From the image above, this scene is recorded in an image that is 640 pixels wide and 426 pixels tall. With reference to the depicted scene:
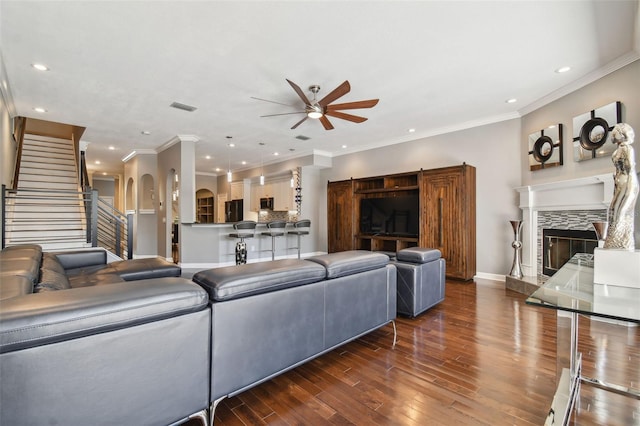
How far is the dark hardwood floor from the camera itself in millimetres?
1582

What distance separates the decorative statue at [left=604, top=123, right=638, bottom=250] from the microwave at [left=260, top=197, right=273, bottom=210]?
27.9ft

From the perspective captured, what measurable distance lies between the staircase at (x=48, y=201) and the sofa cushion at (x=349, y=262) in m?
4.35

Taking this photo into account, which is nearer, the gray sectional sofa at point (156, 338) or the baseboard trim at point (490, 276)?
the gray sectional sofa at point (156, 338)

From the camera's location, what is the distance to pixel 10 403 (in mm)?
869

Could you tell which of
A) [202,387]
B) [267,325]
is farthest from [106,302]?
[267,325]

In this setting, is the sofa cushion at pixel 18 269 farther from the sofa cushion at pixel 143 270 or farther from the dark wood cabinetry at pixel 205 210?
the dark wood cabinetry at pixel 205 210

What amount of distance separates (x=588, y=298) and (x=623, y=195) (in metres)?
0.92

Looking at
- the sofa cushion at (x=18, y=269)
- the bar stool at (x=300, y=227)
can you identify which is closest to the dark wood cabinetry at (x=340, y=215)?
the bar stool at (x=300, y=227)

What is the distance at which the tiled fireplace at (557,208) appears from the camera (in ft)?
11.6

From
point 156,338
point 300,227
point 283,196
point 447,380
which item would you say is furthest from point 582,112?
point 283,196

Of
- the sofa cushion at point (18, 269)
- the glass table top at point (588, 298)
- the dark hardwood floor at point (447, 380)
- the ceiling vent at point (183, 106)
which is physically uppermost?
the ceiling vent at point (183, 106)

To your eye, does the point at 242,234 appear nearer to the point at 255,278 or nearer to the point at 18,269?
the point at 18,269

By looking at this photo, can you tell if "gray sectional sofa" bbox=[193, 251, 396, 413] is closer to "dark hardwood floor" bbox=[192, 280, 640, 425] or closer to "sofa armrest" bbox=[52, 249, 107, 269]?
"dark hardwood floor" bbox=[192, 280, 640, 425]

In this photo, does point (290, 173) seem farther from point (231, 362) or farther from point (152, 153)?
point (231, 362)
